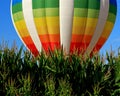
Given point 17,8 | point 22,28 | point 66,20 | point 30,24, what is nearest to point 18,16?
point 17,8

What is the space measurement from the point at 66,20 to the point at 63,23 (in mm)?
251

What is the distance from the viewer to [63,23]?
28.5 meters

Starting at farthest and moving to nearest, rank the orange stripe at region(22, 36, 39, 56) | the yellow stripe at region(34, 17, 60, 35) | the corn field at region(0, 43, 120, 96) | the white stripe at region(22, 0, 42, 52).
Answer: the orange stripe at region(22, 36, 39, 56)
the white stripe at region(22, 0, 42, 52)
the yellow stripe at region(34, 17, 60, 35)
the corn field at region(0, 43, 120, 96)

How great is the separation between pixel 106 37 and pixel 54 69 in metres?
9.37

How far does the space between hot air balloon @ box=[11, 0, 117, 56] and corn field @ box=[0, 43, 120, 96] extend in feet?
16.8

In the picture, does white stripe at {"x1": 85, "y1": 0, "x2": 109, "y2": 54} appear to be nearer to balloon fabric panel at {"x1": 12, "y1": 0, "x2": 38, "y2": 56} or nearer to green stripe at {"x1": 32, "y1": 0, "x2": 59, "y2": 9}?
green stripe at {"x1": 32, "y1": 0, "x2": 59, "y2": 9}

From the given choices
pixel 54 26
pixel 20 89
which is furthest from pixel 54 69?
pixel 54 26

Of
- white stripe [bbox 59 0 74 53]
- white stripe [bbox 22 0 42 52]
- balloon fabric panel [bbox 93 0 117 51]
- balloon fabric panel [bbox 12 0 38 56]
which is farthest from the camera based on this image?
balloon fabric panel [bbox 93 0 117 51]

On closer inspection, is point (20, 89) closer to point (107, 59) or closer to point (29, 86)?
point (29, 86)

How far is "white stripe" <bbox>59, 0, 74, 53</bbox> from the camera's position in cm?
2841

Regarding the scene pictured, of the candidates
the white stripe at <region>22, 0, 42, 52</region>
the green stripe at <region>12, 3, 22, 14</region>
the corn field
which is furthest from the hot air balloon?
the corn field

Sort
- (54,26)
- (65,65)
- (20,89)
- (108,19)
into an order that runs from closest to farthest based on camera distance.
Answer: (20,89)
(65,65)
(54,26)
(108,19)

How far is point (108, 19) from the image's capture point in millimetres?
30297

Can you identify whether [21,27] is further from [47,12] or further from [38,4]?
[47,12]
